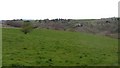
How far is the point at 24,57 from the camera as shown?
31.1 meters

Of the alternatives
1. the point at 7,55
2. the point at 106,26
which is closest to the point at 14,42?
the point at 7,55

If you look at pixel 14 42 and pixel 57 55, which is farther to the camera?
pixel 14 42

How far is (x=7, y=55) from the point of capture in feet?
105

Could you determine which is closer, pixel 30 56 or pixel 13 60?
pixel 13 60

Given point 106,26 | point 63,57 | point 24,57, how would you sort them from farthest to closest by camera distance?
point 106,26 → point 63,57 → point 24,57

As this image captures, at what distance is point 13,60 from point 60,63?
17.5 feet

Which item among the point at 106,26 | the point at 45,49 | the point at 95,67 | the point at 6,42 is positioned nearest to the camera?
the point at 95,67

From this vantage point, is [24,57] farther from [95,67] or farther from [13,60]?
[95,67]

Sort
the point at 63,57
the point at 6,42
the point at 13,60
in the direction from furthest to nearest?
the point at 6,42
the point at 63,57
the point at 13,60

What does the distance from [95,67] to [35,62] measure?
6671mm

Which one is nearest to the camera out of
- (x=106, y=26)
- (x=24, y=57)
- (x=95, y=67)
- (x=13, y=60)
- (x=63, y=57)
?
(x=95, y=67)

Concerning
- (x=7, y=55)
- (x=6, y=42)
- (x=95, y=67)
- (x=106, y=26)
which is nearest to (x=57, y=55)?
(x=7, y=55)

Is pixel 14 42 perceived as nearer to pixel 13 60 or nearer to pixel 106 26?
pixel 13 60

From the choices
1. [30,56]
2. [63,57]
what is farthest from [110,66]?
[30,56]
